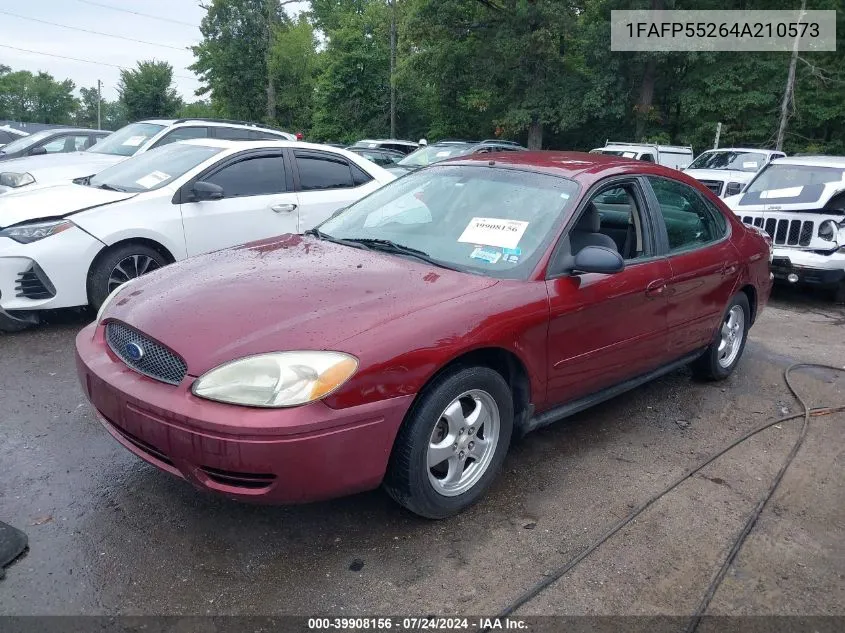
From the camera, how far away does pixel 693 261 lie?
163 inches

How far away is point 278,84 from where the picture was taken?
43.1 meters

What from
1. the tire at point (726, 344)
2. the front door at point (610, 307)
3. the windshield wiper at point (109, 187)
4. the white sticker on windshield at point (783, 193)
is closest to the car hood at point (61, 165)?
the windshield wiper at point (109, 187)

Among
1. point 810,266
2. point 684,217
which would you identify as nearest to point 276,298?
point 684,217

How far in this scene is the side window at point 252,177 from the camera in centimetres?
592

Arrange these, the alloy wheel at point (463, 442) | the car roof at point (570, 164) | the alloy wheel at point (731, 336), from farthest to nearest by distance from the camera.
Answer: the alloy wheel at point (731, 336) → the car roof at point (570, 164) → the alloy wheel at point (463, 442)

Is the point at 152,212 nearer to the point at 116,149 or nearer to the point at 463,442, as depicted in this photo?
the point at 463,442

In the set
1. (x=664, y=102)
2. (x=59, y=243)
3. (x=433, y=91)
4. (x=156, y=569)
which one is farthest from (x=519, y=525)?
(x=433, y=91)

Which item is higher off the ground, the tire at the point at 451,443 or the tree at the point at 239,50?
the tree at the point at 239,50

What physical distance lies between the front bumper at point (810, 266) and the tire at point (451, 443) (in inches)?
225

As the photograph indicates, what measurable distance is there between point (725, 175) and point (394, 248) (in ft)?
43.2

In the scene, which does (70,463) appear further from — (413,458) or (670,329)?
(670,329)

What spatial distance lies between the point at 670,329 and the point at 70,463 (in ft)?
11.1

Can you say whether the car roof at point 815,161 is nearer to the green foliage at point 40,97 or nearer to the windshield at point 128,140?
the windshield at point 128,140

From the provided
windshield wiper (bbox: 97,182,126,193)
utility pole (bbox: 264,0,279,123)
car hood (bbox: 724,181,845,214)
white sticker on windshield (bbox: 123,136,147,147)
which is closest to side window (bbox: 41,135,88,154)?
white sticker on windshield (bbox: 123,136,147,147)
